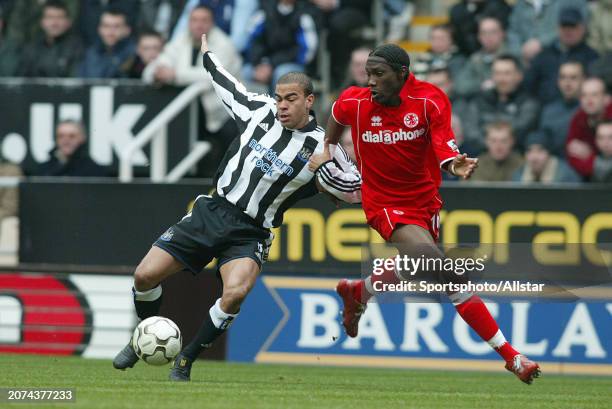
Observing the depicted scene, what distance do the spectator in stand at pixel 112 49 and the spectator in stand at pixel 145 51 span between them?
18 cm

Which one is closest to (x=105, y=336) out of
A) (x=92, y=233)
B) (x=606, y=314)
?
(x=92, y=233)

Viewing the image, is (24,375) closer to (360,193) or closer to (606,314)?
(360,193)

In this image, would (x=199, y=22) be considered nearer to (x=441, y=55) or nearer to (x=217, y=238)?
(x=441, y=55)

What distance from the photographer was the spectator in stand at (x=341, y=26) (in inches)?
637

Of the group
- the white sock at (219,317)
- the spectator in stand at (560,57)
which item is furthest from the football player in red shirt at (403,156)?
the spectator in stand at (560,57)

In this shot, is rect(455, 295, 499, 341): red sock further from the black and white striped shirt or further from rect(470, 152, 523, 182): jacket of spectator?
rect(470, 152, 523, 182): jacket of spectator

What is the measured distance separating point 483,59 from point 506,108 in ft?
2.57

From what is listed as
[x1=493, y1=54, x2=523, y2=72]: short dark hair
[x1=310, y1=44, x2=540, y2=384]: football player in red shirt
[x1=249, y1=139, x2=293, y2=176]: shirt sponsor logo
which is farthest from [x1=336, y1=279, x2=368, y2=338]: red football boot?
[x1=493, y1=54, x2=523, y2=72]: short dark hair

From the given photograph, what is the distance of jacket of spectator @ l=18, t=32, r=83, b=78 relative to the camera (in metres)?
16.4

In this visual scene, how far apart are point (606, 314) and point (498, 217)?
154 centimetres

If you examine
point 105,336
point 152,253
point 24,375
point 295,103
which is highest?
point 295,103

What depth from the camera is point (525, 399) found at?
9.49m

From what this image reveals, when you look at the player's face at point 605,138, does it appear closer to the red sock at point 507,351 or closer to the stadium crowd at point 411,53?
the stadium crowd at point 411,53

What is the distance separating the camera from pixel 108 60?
16.2m
